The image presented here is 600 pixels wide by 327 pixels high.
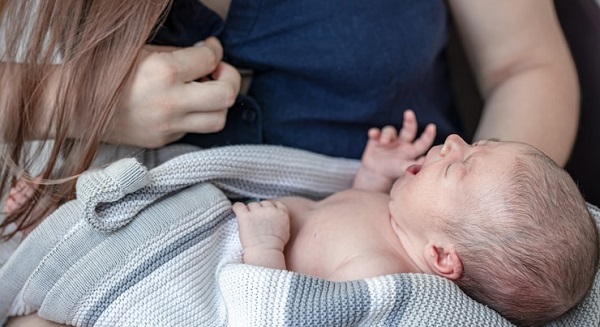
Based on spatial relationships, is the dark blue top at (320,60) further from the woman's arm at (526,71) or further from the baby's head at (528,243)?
the baby's head at (528,243)

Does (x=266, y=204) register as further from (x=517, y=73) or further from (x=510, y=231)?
(x=517, y=73)

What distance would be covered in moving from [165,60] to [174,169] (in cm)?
13

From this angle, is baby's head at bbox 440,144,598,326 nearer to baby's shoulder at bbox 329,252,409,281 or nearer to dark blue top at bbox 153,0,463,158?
baby's shoulder at bbox 329,252,409,281

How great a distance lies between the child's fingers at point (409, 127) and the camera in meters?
1.01

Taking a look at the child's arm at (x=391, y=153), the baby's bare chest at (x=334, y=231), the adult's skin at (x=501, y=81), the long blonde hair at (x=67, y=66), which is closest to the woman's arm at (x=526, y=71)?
the adult's skin at (x=501, y=81)

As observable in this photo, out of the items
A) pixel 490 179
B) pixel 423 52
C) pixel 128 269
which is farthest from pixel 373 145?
pixel 128 269

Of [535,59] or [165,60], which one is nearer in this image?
[165,60]

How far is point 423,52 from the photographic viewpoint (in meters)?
A: 1.04

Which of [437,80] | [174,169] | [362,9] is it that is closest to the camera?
[174,169]

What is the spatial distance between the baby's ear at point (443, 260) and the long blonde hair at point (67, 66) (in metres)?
0.38

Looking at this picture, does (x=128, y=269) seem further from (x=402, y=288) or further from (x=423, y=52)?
(x=423, y=52)

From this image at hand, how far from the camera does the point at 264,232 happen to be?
0.87 m

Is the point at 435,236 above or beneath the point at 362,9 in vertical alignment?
beneath

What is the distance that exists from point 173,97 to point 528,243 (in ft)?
1.37
